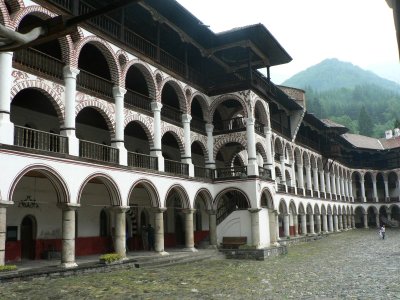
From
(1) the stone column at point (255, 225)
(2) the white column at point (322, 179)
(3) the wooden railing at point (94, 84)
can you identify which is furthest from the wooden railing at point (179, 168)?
(2) the white column at point (322, 179)

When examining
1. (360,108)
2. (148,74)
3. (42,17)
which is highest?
(360,108)

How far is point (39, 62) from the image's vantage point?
1555 centimetres

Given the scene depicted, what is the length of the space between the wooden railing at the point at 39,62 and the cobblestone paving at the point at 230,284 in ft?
24.3

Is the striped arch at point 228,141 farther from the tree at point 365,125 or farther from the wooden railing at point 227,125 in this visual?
the tree at point 365,125

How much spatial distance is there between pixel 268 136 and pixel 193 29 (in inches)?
362

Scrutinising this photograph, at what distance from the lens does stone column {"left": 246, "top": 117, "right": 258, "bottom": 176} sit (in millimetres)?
25527

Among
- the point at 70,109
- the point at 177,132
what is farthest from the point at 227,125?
the point at 70,109

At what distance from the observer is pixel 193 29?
80.8 ft

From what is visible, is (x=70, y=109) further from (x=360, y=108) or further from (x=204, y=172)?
(x=360, y=108)

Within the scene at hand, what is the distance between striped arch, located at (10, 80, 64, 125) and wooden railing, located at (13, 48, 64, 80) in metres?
0.47

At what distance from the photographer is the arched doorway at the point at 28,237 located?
18.4 metres

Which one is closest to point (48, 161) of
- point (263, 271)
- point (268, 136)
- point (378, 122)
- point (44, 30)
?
point (263, 271)

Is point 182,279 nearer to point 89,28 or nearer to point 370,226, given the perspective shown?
point 89,28

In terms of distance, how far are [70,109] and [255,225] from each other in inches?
523
